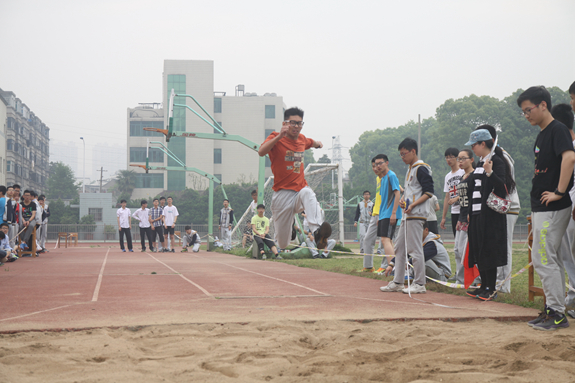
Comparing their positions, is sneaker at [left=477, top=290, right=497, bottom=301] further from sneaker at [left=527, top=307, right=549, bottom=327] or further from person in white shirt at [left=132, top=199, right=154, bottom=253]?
person in white shirt at [left=132, top=199, right=154, bottom=253]

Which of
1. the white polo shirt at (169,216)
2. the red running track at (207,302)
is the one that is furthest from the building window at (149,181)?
the red running track at (207,302)

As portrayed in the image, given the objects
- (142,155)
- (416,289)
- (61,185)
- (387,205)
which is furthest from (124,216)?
(61,185)

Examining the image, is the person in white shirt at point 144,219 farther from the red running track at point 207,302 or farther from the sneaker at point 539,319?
Answer: the sneaker at point 539,319

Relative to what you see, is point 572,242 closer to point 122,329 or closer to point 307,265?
point 122,329

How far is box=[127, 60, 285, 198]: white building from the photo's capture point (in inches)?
2240

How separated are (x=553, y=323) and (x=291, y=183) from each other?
10.4 feet

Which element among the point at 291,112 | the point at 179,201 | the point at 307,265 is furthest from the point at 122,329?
the point at 179,201

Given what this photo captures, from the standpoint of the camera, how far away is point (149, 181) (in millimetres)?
58875

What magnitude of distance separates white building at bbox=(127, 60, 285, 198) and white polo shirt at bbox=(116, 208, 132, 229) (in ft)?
122

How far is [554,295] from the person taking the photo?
13.6 ft

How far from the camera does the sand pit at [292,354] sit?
2836 millimetres

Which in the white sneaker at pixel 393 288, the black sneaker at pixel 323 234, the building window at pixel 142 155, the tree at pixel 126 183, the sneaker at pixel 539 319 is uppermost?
the building window at pixel 142 155

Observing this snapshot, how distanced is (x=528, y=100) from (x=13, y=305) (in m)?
5.28

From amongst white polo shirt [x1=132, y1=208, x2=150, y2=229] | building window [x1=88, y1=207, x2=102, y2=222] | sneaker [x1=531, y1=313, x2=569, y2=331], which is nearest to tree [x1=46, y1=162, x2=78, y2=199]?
building window [x1=88, y1=207, x2=102, y2=222]
